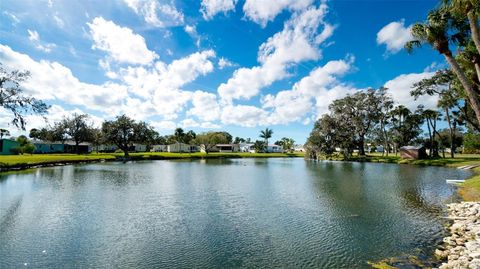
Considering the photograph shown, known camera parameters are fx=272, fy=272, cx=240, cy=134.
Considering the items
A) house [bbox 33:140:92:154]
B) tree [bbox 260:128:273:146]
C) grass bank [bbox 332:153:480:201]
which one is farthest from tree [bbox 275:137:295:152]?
house [bbox 33:140:92:154]

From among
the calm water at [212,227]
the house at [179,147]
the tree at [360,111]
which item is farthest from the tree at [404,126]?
the house at [179,147]

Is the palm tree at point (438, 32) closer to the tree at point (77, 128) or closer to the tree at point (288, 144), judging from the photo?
the tree at point (77, 128)

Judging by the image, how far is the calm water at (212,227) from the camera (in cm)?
884

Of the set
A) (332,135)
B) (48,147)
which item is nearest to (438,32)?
(332,135)

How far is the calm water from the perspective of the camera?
8.84 metres

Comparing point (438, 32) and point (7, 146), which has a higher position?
point (438, 32)

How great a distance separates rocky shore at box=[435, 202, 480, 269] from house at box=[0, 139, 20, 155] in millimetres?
76654

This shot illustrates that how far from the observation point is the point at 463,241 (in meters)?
9.66

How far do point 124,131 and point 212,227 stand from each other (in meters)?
61.9

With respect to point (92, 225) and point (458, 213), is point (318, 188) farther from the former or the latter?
point (92, 225)

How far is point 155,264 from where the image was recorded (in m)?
8.34

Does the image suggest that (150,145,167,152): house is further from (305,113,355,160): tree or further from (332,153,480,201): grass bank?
(332,153,480,201): grass bank

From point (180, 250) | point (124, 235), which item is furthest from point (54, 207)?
point (180, 250)

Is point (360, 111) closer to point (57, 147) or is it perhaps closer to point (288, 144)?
point (288, 144)
